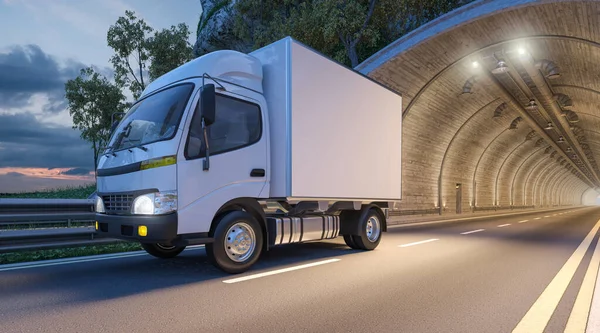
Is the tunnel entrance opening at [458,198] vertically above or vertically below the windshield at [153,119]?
below

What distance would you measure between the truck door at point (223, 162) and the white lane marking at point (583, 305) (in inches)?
160

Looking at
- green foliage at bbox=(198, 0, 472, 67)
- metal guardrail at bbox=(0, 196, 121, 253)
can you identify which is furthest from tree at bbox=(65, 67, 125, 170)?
metal guardrail at bbox=(0, 196, 121, 253)

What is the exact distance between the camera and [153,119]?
5.67 m

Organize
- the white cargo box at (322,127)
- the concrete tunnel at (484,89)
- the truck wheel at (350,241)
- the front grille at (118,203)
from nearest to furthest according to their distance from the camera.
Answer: the front grille at (118,203) → the white cargo box at (322,127) → the truck wheel at (350,241) → the concrete tunnel at (484,89)

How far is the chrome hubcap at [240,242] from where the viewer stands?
562 centimetres

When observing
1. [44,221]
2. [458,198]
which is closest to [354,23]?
[458,198]

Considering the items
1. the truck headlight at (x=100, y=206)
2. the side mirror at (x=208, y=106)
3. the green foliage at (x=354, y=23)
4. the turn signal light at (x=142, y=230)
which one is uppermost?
the green foliage at (x=354, y=23)

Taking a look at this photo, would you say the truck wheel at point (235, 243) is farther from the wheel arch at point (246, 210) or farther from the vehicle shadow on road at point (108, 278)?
the vehicle shadow on road at point (108, 278)

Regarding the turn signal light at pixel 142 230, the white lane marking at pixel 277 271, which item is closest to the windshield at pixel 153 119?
the turn signal light at pixel 142 230

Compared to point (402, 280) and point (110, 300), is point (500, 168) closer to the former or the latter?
point (402, 280)

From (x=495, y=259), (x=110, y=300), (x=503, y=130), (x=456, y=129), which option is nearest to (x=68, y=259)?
(x=110, y=300)

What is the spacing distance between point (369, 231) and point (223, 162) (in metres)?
4.15

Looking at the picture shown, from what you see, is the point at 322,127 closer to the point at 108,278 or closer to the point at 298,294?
the point at 298,294

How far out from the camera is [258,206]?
19.8 feet
